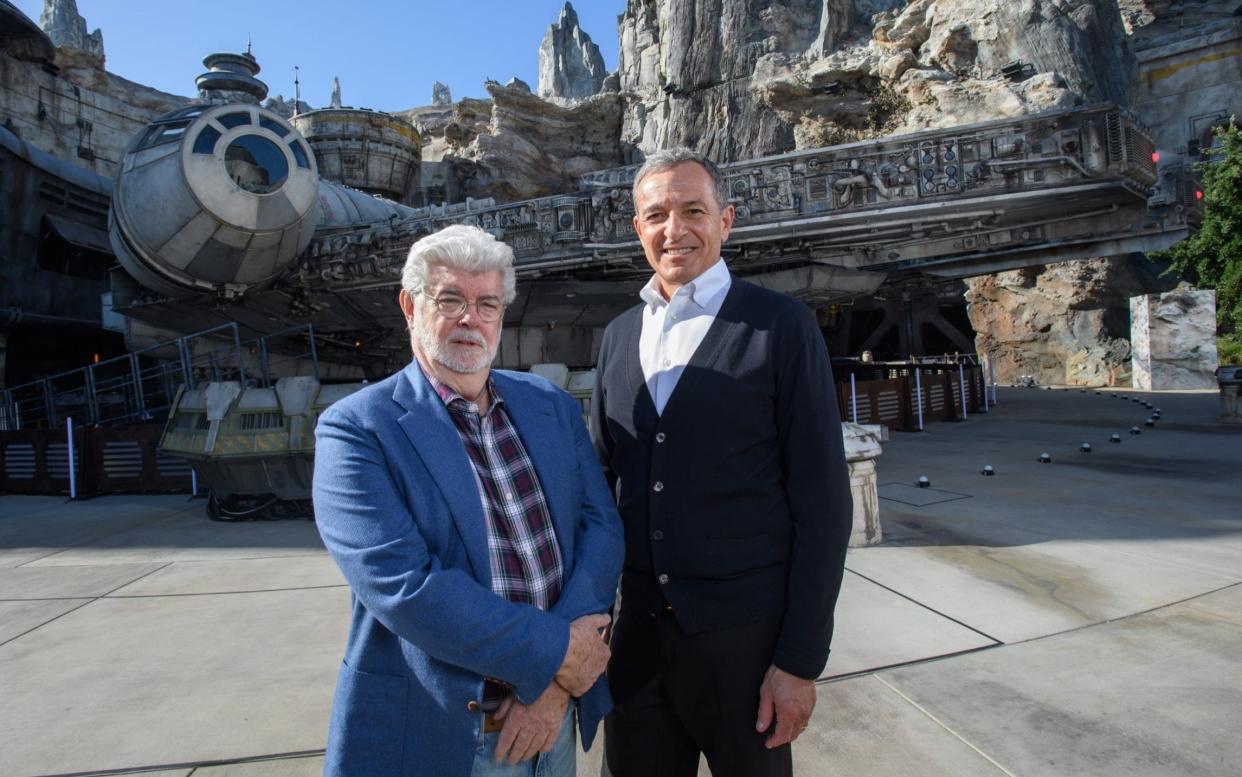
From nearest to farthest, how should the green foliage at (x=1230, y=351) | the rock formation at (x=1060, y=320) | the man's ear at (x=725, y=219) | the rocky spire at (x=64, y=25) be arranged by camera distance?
the man's ear at (x=725, y=219)
the green foliage at (x=1230, y=351)
the rock formation at (x=1060, y=320)
the rocky spire at (x=64, y=25)

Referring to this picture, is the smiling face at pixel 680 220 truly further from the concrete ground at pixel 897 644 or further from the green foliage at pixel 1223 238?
the green foliage at pixel 1223 238

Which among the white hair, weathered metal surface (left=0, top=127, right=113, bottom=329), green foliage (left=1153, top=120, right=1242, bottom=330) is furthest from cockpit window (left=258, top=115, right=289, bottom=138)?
green foliage (left=1153, top=120, right=1242, bottom=330)

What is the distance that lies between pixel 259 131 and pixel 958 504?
1108cm

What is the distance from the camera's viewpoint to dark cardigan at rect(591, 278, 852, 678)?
1.71m

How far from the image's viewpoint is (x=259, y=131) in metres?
10.3

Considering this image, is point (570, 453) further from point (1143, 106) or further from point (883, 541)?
point (1143, 106)

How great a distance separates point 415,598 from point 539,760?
0.63 metres

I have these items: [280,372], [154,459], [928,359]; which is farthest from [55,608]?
[928,359]

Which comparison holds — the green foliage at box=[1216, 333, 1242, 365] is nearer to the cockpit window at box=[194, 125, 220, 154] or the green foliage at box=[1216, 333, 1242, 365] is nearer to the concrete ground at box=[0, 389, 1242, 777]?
the concrete ground at box=[0, 389, 1242, 777]

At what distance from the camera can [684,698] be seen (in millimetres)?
1807

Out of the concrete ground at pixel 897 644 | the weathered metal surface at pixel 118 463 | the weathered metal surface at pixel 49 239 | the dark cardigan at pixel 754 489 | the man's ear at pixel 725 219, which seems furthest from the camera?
the weathered metal surface at pixel 49 239

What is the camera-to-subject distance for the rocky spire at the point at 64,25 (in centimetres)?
8344

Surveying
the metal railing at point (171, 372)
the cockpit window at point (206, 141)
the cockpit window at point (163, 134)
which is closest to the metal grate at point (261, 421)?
the metal railing at point (171, 372)

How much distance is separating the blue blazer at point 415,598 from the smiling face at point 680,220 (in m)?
0.81
